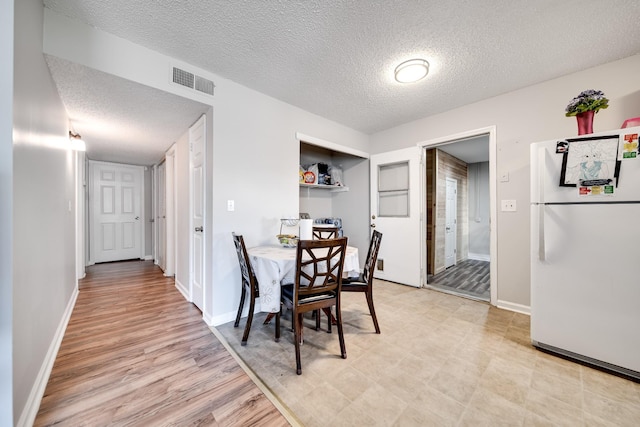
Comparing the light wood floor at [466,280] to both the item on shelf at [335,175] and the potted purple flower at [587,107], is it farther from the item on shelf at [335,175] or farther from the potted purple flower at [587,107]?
the item on shelf at [335,175]

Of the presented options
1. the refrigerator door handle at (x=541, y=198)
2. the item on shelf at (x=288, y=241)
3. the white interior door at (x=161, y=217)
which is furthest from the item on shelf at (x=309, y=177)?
the white interior door at (x=161, y=217)

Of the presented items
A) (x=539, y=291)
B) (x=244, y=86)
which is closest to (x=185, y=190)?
(x=244, y=86)

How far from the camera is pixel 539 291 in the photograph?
5.94 ft

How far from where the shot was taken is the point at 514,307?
2588mm

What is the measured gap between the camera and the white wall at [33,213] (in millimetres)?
1111

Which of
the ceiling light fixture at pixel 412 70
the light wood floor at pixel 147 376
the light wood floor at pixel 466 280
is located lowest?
the light wood floor at pixel 466 280

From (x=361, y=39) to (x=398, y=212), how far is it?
95.5 inches

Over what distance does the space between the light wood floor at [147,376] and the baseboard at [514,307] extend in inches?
107

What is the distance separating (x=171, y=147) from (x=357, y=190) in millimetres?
3149

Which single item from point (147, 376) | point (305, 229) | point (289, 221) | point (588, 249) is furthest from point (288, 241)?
point (588, 249)

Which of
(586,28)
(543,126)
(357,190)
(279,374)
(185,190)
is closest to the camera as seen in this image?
(279,374)

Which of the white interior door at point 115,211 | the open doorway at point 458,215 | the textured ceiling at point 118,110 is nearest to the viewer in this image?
the textured ceiling at point 118,110

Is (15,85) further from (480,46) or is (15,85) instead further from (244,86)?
(480,46)

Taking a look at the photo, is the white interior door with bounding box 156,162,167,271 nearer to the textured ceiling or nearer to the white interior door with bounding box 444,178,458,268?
the textured ceiling
